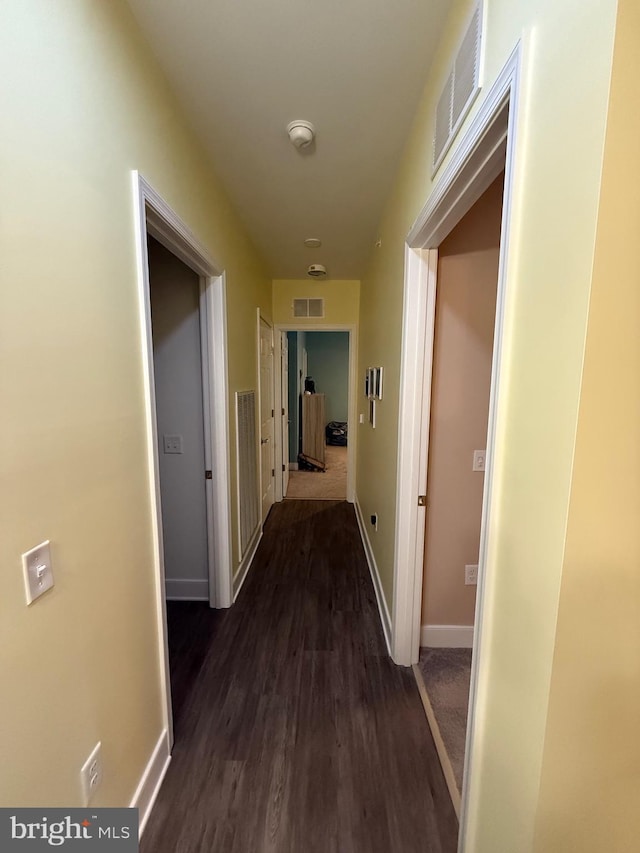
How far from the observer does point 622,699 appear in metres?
0.63

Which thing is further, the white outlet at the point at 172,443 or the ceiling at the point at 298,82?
the white outlet at the point at 172,443

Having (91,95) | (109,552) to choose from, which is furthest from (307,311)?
(109,552)

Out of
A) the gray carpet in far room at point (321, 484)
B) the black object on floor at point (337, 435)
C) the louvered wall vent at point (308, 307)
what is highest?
the louvered wall vent at point (308, 307)

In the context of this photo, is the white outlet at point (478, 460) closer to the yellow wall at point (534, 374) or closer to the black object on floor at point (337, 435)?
the yellow wall at point (534, 374)

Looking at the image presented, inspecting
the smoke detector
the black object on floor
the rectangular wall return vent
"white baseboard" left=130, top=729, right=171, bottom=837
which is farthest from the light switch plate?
the black object on floor

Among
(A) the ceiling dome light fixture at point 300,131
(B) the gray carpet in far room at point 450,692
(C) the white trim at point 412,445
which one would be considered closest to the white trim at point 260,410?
(A) the ceiling dome light fixture at point 300,131

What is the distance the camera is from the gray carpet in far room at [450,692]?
1.44m

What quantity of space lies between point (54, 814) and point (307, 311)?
3.83 m

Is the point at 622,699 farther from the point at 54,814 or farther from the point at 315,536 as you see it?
the point at 315,536

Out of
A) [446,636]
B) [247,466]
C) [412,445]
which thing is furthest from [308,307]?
[446,636]

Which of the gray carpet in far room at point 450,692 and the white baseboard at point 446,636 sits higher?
the white baseboard at point 446,636

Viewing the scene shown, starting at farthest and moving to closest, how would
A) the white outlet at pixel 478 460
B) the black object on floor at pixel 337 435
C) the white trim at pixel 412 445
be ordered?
the black object on floor at pixel 337 435 < the white outlet at pixel 478 460 < the white trim at pixel 412 445

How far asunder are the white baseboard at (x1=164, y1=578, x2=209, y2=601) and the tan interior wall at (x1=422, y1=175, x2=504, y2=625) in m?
1.43

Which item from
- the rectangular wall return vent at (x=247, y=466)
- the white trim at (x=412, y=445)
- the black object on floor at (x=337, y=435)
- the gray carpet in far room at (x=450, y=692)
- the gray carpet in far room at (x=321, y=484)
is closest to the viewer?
the gray carpet in far room at (x=450, y=692)
